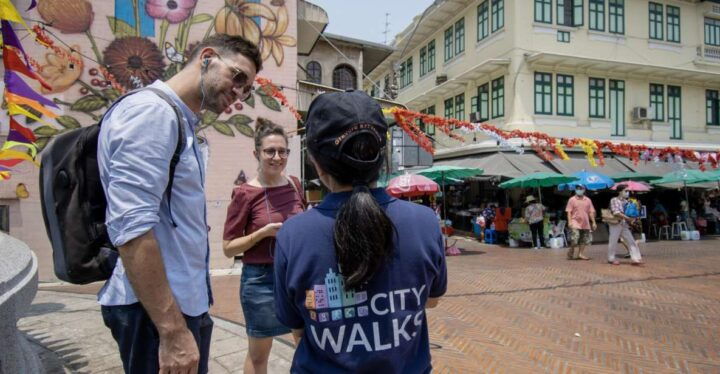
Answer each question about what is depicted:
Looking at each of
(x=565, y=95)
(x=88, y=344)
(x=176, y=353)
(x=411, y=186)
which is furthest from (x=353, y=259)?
(x=565, y=95)

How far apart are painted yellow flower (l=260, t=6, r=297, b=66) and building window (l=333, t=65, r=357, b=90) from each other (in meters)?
6.22

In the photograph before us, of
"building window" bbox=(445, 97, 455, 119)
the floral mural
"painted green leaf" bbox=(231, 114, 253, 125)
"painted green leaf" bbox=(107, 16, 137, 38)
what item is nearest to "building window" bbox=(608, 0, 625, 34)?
"building window" bbox=(445, 97, 455, 119)

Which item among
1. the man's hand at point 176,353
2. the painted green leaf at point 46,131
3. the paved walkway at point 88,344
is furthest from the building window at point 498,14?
the man's hand at point 176,353

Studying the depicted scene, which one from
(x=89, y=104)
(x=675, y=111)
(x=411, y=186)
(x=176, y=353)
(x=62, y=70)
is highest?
(x=675, y=111)

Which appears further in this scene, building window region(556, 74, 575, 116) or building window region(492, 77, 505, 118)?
building window region(492, 77, 505, 118)

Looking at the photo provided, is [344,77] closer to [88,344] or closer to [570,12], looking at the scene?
[570,12]

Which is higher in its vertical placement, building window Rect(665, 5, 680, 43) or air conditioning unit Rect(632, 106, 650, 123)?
building window Rect(665, 5, 680, 43)

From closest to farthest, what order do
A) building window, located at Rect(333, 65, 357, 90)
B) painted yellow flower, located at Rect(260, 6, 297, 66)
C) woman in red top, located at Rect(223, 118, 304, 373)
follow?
woman in red top, located at Rect(223, 118, 304, 373), painted yellow flower, located at Rect(260, 6, 297, 66), building window, located at Rect(333, 65, 357, 90)

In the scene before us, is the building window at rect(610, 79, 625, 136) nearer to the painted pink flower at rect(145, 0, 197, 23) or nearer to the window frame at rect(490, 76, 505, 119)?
the window frame at rect(490, 76, 505, 119)

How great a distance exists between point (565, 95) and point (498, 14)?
444cm

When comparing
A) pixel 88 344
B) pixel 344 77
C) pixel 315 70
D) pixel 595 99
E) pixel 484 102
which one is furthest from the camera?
pixel 484 102

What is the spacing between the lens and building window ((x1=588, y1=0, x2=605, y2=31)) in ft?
60.2

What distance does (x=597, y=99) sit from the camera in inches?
731

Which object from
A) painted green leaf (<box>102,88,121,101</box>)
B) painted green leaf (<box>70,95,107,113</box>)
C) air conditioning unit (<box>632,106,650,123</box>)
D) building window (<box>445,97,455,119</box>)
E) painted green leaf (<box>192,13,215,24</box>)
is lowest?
painted green leaf (<box>70,95,107,113</box>)
